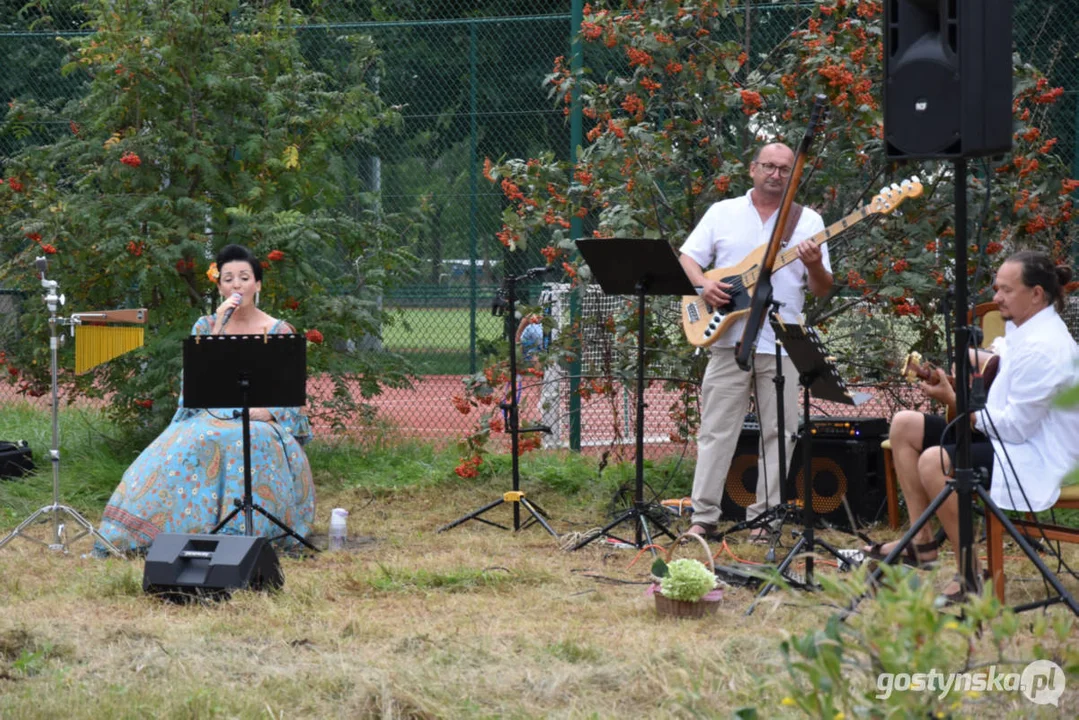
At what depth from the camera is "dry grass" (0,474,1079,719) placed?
3412 mm

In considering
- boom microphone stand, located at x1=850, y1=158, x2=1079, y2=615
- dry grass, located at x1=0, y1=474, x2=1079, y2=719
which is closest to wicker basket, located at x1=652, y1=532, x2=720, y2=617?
dry grass, located at x1=0, y1=474, x2=1079, y2=719

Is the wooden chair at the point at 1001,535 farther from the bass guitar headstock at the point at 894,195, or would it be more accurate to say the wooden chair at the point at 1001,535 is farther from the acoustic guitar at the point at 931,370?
the bass guitar headstock at the point at 894,195

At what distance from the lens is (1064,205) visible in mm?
6637

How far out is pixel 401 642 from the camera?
4109 mm

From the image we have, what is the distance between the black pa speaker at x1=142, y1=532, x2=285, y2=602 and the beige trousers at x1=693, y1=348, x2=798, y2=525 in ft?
6.70

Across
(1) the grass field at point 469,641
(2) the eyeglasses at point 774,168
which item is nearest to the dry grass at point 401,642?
(1) the grass field at point 469,641

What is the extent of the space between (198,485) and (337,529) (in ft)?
2.23

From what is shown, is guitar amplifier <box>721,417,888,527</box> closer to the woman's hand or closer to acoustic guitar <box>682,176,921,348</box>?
acoustic guitar <box>682,176,921,348</box>

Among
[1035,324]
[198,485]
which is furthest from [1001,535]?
[198,485]

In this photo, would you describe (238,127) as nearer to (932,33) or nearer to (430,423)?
(430,423)

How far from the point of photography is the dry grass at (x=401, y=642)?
3412 mm

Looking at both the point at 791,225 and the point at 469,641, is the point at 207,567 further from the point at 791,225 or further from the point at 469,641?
the point at 791,225

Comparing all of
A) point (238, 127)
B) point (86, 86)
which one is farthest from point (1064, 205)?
point (86, 86)

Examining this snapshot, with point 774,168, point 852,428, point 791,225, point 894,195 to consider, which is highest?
point 774,168
